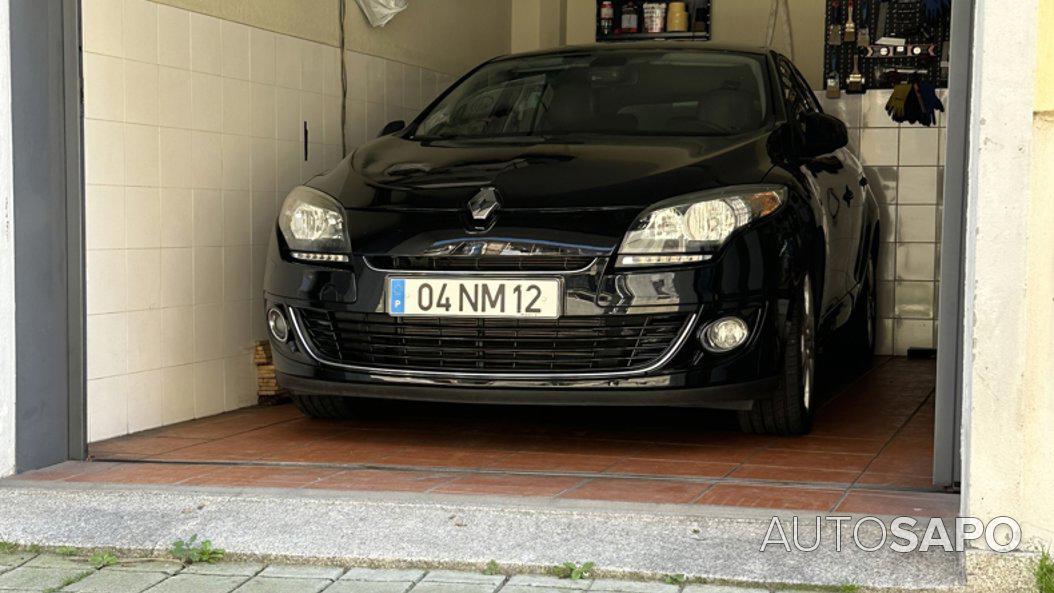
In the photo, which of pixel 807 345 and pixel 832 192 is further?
pixel 832 192

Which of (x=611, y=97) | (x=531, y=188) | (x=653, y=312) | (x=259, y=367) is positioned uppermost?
(x=611, y=97)

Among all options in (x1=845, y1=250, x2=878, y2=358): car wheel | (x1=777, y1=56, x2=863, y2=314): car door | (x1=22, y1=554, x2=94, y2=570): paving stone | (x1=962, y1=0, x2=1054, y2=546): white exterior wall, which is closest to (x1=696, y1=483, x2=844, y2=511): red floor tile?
(x1=962, y1=0, x2=1054, y2=546): white exterior wall

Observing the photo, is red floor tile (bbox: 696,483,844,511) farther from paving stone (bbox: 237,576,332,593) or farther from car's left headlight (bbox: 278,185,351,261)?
car's left headlight (bbox: 278,185,351,261)

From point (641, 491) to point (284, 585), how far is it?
→ 3.47 ft

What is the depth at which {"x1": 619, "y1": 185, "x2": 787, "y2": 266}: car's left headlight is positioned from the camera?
4234 mm

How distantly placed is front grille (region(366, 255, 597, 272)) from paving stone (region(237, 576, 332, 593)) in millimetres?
1256

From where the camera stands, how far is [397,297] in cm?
439

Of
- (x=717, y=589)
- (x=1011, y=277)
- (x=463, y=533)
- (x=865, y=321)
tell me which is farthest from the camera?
(x=865, y=321)

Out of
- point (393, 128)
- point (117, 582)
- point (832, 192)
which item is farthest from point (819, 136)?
point (117, 582)

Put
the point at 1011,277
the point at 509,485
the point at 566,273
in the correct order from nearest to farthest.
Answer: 1. the point at 1011,277
2. the point at 509,485
3. the point at 566,273

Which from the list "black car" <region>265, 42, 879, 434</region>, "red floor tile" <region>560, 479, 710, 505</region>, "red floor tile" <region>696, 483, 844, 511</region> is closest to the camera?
"red floor tile" <region>696, 483, 844, 511</region>

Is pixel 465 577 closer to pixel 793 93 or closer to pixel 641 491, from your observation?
pixel 641 491

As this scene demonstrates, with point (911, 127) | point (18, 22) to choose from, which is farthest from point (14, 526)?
point (911, 127)

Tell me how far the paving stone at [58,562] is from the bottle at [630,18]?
20.8 feet
